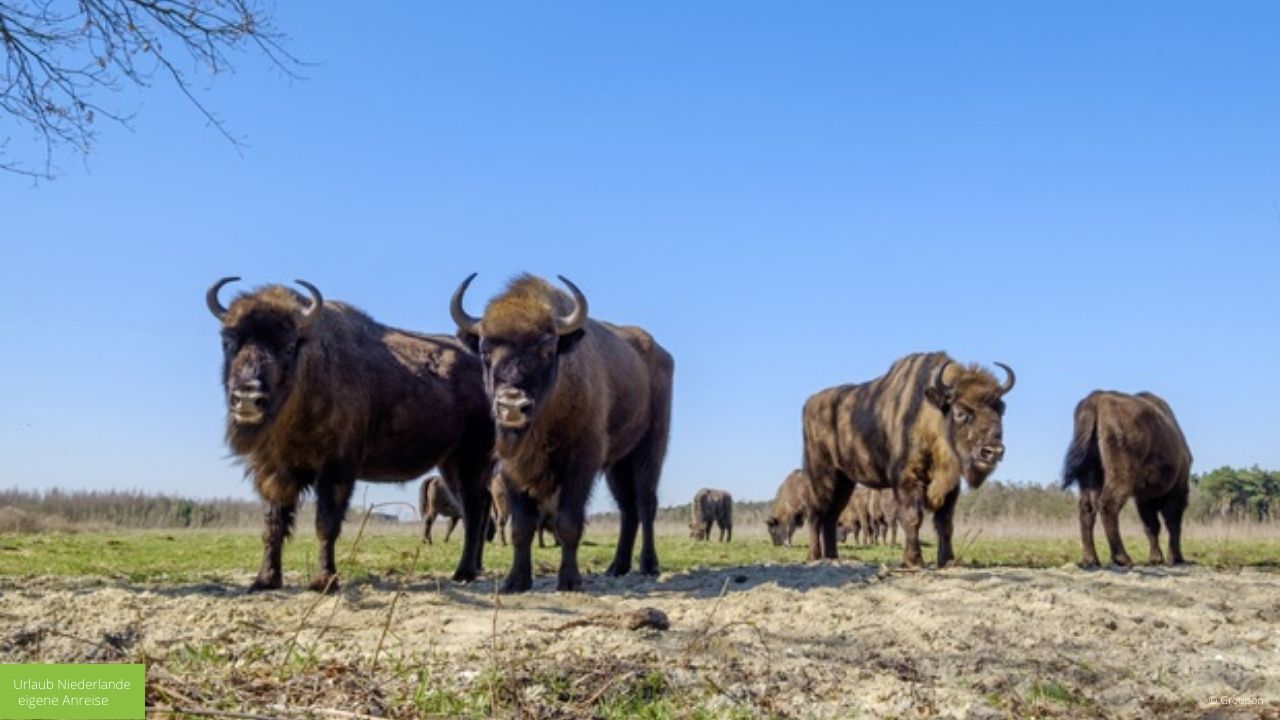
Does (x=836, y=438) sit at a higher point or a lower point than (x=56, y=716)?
higher

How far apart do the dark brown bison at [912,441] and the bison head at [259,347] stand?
252 inches

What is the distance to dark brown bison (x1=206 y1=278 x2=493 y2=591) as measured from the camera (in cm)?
896

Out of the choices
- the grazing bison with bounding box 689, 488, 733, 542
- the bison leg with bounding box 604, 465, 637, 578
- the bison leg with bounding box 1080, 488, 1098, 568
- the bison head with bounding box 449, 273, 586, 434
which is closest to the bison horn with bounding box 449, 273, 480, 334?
the bison head with bounding box 449, 273, 586, 434

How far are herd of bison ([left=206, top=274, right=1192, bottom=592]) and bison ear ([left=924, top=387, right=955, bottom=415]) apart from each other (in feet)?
0.05

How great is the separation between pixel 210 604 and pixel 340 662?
2.47 m

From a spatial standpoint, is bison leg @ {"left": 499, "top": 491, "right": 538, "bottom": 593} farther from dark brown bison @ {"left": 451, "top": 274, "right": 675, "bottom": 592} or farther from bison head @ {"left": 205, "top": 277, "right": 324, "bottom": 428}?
bison head @ {"left": 205, "top": 277, "right": 324, "bottom": 428}

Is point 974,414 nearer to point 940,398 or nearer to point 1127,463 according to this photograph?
point 940,398

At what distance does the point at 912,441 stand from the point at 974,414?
3.21ft

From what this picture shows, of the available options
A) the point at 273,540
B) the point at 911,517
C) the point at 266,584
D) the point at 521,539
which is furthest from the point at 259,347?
the point at 911,517

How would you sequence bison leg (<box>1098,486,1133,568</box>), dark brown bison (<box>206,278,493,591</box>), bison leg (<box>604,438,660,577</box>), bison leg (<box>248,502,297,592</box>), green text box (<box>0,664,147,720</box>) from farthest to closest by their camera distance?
bison leg (<box>1098,486,1133,568</box>)
bison leg (<box>604,438,660,577</box>)
bison leg (<box>248,502,297,592</box>)
dark brown bison (<box>206,278,493,591</box>)
green text box (<box>0,664,147,720</box>)

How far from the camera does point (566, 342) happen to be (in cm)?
962

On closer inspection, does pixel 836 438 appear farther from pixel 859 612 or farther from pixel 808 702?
pixel 808 702

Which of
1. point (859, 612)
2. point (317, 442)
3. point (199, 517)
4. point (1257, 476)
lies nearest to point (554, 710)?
point (859, 612)

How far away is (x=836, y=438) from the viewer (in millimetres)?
15344
